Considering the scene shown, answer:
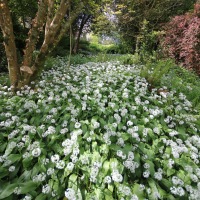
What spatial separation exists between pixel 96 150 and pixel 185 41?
6.69 metres

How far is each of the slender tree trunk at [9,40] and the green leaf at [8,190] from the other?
2491 mm

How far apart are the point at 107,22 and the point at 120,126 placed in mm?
9672

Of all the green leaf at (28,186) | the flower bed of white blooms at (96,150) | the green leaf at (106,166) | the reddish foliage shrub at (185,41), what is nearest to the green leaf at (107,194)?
the flower bed of white blooms at (96,150)

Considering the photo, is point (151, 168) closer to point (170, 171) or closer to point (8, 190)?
point (170, 171)

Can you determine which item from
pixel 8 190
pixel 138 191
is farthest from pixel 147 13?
pixel 8 190

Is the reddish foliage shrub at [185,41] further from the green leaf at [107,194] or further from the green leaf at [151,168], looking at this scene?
the green leaf at [107,194]

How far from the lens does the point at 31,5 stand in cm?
783

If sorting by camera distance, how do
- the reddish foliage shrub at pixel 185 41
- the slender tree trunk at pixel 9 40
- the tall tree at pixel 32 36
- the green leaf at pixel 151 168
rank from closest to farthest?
the green leaf at pixel 151 168 → the slender tree trunk at pixel 9 40 → the tall tree at pixel 32 36 → the reddish foliage shrub at pixel 185 41

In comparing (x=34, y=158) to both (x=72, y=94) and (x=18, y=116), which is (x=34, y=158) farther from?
(x=72, y=94)

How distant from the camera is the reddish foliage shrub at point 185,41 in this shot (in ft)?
23.1

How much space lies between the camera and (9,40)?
12.9ft

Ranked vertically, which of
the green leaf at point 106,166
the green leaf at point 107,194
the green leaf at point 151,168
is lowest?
the green leaf at point 107,194

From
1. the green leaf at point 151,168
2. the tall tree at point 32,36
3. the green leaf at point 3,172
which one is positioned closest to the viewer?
the green leaf at point 3,172

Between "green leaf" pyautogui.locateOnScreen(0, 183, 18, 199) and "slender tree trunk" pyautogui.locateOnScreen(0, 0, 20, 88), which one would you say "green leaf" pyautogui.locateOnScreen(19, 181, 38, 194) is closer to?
"green leaf" pyautogui.locateOnScreen(0, 183, 18, 199)
